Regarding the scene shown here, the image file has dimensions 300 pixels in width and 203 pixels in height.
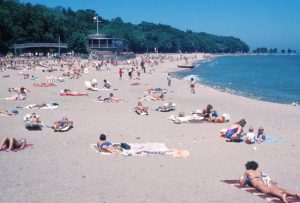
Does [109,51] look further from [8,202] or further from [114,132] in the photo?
[8,202]

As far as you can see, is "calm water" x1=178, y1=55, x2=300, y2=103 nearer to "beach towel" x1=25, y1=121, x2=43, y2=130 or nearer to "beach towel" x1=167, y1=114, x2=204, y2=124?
"beach towel" x1=167, y1=114, x2=204, y2=124

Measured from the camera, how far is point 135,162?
37.2 ft

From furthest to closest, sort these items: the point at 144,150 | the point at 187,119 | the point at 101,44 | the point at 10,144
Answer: the point at 101,44
the point at 187,119
the point at 144,150
the point at 10,144

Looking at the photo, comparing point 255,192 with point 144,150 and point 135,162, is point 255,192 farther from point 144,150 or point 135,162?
point 144,150

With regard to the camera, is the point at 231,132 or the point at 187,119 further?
the point at 187,119

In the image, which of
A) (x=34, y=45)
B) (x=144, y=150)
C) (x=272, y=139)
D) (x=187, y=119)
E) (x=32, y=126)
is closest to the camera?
(x=144, y=150)

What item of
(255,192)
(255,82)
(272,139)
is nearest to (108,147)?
(255,192)

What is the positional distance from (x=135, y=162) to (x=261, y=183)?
3.50 metres

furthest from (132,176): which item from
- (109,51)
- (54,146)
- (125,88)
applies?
(109,51)

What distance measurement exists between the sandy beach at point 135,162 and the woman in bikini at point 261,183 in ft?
0.99

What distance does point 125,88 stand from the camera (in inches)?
1275

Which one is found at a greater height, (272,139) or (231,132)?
(231,132)

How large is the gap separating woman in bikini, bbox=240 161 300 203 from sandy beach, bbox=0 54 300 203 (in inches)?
11.9

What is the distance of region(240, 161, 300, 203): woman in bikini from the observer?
8.48 meters
